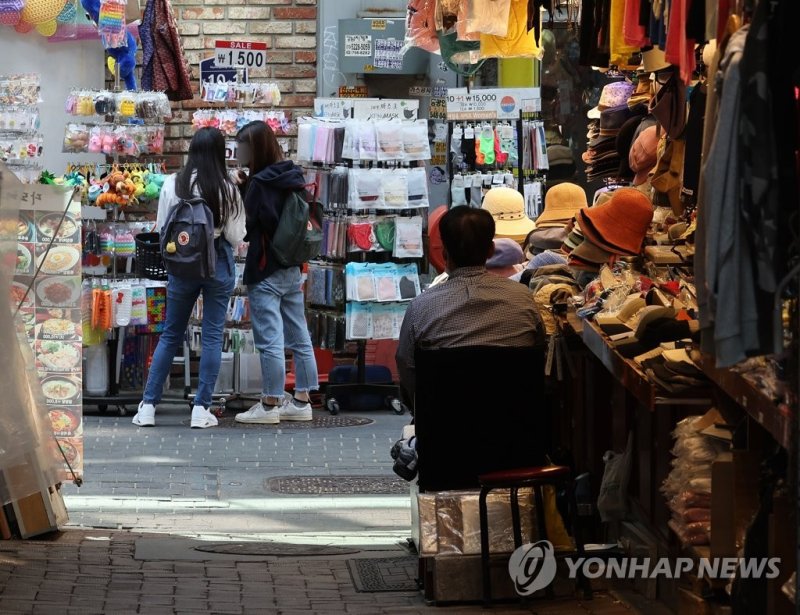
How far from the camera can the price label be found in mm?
12031

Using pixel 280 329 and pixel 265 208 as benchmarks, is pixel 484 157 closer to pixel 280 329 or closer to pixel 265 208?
pixel 265 208

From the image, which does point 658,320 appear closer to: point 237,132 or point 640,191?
point 640,191

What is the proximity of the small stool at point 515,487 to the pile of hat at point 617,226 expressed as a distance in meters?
1.18

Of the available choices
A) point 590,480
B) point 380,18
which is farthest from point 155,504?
point 380,18

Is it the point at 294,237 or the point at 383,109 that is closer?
the point at 294,237

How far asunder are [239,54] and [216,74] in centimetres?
28

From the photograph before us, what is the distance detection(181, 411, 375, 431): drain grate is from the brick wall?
2562 millimetres

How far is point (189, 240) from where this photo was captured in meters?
10.0

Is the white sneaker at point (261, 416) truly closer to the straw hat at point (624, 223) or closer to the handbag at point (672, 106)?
the straw hat at point (624, 223)

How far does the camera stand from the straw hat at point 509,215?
8.64 m

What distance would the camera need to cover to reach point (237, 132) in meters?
11.0

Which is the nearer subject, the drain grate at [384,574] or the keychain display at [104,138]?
the drain grate at [384,574]

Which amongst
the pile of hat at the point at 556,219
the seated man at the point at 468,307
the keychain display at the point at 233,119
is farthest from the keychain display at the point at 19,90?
the seated man at the point at 468,307

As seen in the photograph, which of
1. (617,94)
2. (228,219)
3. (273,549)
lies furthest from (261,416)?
(617,94)
